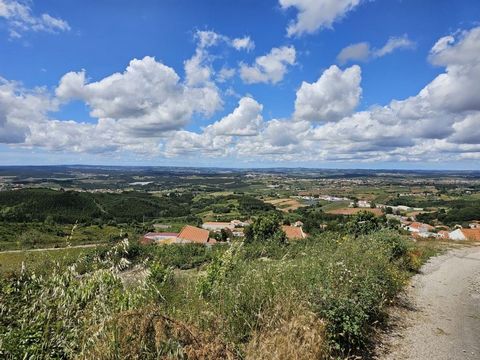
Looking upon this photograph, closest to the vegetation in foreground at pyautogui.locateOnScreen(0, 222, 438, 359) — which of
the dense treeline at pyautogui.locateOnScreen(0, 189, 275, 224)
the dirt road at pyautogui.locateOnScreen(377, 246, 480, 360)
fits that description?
the dirt road at pyautogui.locateOnScreen(377, 246, 480, 360)

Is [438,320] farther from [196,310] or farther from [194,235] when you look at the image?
[194,235]

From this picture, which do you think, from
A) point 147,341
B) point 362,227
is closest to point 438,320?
point 147,341

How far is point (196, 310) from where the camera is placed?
4.75 metres

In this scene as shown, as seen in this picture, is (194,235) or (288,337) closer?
(288,337)

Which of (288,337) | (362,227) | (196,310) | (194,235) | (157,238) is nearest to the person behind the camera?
(288,337)

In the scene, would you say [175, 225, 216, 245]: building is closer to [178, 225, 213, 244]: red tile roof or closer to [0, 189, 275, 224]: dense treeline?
[178, 225, 213, 244]: red tile roof

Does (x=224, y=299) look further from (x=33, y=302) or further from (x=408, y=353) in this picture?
(x=408, y=353)

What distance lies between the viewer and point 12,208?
92.4 meters

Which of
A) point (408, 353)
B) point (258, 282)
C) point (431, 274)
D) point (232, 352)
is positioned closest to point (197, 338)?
point (232, 352)

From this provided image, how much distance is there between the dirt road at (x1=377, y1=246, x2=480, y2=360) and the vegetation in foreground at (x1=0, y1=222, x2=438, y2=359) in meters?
0.54

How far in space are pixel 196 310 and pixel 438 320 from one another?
5.35 meters

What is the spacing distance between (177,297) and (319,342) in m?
2.10

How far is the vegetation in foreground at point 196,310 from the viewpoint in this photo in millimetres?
3254

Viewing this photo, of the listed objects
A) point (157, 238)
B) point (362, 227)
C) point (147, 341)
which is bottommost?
point (157, 238)
